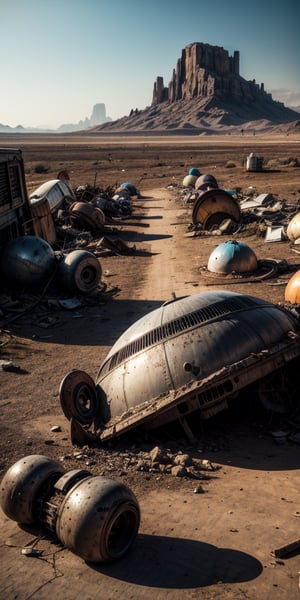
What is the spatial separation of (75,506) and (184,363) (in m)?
3.54

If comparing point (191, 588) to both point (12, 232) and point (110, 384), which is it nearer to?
point (110, 384)

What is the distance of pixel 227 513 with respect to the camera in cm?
700

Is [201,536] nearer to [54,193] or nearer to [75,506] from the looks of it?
[75,506]

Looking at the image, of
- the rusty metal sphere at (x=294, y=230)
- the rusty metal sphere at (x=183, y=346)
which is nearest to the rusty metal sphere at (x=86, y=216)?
the rusty metal sphere at (x=294, y=230)

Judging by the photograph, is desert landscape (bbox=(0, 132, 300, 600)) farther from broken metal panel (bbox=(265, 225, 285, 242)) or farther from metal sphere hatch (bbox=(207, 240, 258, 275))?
broken metal panel (bbox=(265, 225, 285, 242))

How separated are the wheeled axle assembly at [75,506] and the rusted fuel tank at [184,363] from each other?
239 cm

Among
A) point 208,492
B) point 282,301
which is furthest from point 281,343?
point 282,301

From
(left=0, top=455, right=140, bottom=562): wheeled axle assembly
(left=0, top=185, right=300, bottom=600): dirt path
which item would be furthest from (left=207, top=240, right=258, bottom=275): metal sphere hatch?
(left=0, top=455, right=140, bottom=562): wheeled axle assembly

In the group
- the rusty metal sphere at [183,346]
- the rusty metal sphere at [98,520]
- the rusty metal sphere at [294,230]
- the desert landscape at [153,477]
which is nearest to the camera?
the desert landscape at [153,477]

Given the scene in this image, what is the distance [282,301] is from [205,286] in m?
3.25

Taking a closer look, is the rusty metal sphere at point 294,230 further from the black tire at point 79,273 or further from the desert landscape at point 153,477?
the black tire at point 79,273

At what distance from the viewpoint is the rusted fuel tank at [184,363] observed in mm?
8977

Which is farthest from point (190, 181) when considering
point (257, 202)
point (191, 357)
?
point (191, 357)

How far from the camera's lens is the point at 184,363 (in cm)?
915
